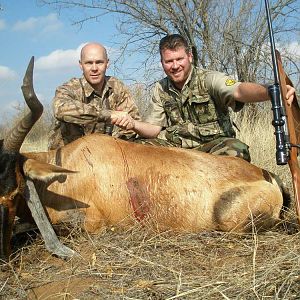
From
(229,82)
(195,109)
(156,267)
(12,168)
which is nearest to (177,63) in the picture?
(195,109)

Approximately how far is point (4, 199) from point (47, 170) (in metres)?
0.41

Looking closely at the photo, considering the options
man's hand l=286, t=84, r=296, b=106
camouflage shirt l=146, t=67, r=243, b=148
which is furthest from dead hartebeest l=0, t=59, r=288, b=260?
camouflage shirt l=146, t=67, r=243, b=148

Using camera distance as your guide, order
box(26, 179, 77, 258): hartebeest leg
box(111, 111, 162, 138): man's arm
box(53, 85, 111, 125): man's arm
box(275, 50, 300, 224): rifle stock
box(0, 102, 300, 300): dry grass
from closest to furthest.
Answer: box(0, 102, 300, 300): dry grass, box(275, 50, 300, 224): rifle stock, box(26, 179, 77, 258): hartebeest leg, box(111, 111, 162, 138): man's arm, box(53, 85, 111, 125): man's arm

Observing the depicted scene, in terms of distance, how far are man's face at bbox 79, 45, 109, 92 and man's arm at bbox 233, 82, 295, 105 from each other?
203 cm

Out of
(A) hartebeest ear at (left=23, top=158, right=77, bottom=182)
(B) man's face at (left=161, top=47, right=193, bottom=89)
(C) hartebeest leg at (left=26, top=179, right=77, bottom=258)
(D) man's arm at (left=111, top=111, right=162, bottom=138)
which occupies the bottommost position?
(C) hartebeest leg at (left=26, top=179, right=77, bottom=258)

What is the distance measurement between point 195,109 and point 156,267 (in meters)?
2.58

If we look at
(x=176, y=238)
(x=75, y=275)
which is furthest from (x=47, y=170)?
(x=176, y=238)

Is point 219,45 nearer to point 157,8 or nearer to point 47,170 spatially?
point 157,8

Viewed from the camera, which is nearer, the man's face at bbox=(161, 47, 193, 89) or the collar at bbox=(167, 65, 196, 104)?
the man's face at bbox=(161, 47, 193, 89)

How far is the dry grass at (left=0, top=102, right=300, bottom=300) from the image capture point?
2.60 metres

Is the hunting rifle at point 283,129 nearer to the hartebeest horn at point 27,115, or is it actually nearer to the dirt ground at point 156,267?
the dirt ground at point 156,267

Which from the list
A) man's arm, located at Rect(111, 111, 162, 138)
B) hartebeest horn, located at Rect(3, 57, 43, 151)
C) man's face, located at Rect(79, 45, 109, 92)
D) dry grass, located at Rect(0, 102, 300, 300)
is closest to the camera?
dry grass, located at Rect(0, 102, 300, 300)

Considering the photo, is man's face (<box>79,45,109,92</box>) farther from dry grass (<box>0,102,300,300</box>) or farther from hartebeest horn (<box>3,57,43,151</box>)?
dry grass (<box>0,102,300,300</box>)

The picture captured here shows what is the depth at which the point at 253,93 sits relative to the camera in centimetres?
432
